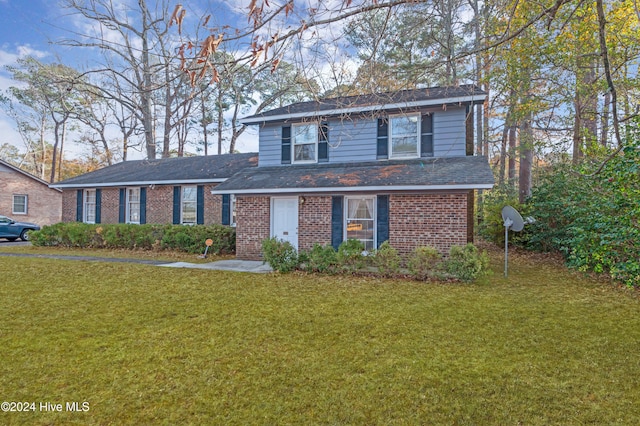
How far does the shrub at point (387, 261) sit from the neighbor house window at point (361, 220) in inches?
80.5

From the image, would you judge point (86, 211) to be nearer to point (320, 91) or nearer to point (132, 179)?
point (132, 179)

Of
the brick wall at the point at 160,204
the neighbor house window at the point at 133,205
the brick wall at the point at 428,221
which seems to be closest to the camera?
the brick wall at the point at 428,221

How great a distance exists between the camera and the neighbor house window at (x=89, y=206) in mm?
17094

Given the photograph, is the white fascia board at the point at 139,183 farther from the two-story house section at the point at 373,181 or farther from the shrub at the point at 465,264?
the shrub at the point at 465,264

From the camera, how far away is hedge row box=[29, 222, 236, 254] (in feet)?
41.0

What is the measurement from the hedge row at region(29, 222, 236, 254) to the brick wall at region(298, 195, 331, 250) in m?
3.05

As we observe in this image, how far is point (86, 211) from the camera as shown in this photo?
17.2m

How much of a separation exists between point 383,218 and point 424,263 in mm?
2432

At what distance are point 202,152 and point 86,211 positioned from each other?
14.5 m

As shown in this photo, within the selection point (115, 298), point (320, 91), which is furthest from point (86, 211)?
point (320, 91)

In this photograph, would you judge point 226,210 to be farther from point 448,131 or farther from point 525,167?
point 525,167

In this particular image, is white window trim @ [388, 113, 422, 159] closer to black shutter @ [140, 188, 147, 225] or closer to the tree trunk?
the tree trunk

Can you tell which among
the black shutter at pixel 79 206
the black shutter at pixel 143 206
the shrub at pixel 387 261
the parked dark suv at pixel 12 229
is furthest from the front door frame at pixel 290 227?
the parked dark suv at pixel 12 229

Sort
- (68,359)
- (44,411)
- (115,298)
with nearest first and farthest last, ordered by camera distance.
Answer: (44,411)
(68,359)
(115,298)
